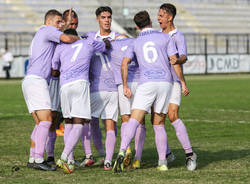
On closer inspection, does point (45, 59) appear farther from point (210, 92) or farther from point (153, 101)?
point (210, 92)

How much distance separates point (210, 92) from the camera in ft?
80.8

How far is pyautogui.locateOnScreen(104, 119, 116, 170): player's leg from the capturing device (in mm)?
7892

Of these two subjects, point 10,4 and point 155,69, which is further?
point 10,4

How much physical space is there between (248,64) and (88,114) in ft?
121

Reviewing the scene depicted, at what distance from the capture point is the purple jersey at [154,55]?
7.72 m

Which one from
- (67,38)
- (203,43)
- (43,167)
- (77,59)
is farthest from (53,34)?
(203,43)

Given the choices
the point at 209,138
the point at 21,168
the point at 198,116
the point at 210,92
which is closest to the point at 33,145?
the point at 21,168

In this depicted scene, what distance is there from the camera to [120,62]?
327 inches

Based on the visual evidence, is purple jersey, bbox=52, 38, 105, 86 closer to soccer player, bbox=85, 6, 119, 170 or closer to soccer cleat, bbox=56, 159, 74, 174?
soccer player, bbox=85, 6, 119, 170

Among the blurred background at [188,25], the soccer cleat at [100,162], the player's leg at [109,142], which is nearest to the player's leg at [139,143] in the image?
the player's leg at [109,142]

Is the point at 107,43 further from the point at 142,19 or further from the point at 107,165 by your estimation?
the point at 107,165

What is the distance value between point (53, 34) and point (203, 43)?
39.2 m

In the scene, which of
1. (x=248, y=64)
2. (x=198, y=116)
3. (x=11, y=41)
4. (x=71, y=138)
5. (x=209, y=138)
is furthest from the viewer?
(x=248, y=64)

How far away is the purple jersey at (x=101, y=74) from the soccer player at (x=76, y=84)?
0.36 m
